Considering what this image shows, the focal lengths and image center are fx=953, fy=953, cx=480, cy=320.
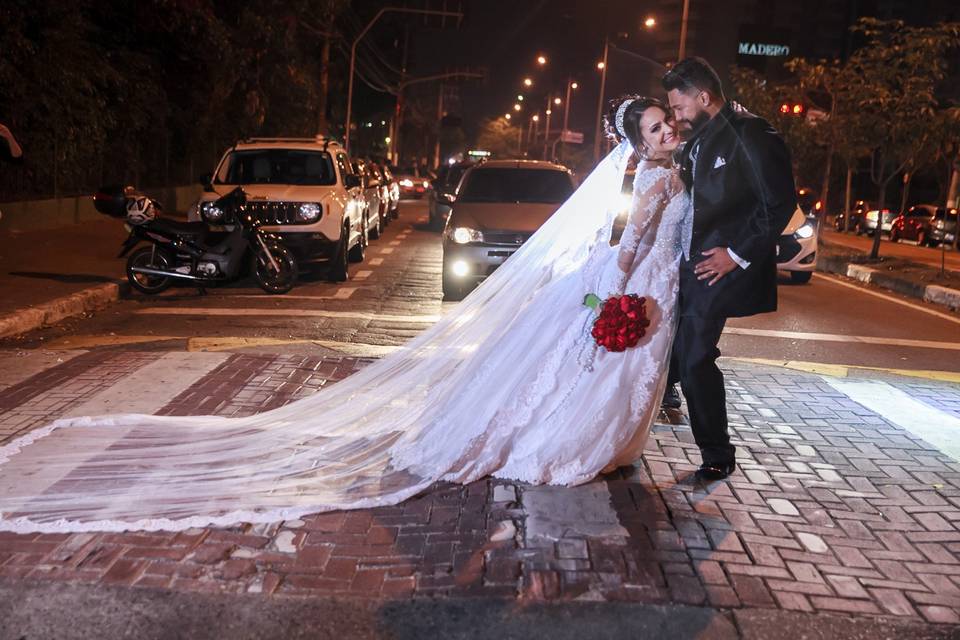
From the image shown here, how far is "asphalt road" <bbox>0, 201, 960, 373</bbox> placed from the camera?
28.1 ft

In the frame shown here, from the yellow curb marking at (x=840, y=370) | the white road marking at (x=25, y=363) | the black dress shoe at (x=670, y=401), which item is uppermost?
the black dress shoe at (x=670, y=401)

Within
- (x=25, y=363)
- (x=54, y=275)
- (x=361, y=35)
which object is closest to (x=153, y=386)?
(x=25, y=363)

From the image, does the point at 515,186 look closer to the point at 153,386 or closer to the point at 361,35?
the point at 153,386

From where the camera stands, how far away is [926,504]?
15.4 ft

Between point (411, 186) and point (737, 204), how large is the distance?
126ft

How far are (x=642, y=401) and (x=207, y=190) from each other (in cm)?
872

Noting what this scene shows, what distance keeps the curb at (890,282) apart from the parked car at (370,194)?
9.06 m

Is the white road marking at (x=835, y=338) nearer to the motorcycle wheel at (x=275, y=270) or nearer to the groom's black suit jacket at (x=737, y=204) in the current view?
the motorcycle wheel at (x=275, y=270)

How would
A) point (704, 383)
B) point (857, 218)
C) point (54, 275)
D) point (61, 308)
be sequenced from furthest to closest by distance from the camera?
1. point (857, 218)
2. point (54, 275)
3. point (61, 308)
4. point (704, 383)

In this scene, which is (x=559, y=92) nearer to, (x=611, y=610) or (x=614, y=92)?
(x=614, y=92)

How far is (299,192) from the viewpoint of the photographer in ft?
41.0

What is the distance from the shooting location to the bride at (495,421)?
4461 mm

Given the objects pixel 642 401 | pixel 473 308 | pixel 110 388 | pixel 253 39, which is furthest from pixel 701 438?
pixel 253 39

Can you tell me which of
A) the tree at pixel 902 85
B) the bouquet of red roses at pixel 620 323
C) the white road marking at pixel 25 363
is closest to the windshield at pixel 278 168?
the white road marking at pixel 25 363
